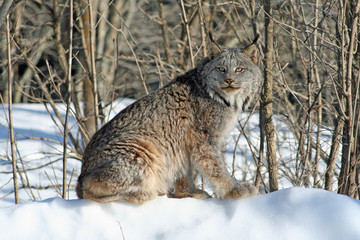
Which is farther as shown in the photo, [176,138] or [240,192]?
[176,138]

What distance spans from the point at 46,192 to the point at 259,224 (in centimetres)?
489

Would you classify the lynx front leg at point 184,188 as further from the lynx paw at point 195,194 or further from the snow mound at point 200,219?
the snow mound at point 200,219

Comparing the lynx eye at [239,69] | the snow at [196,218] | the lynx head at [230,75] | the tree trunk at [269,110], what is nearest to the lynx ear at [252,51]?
the lynx head at [230,75]

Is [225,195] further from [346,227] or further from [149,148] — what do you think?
[346,227]

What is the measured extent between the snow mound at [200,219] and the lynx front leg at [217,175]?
38 centimetres

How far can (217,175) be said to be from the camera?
3.92 meters

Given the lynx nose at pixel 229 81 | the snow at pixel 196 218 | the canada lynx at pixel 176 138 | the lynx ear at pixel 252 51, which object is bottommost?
the snow at pixel 196 218

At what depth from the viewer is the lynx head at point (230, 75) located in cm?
410

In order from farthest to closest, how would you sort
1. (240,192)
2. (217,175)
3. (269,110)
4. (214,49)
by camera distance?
(269,110), (214,49), (217,175), (240,192)

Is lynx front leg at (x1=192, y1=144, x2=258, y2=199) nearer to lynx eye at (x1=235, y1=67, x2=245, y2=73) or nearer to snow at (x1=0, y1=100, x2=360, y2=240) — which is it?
snow at (x1=0, y1=100, x2=360, y2=240)

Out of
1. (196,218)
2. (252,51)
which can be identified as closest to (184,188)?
(196,218)

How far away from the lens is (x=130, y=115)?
4.01 metres

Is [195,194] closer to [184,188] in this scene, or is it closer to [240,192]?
[184,188]

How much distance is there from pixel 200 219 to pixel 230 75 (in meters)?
1.40
